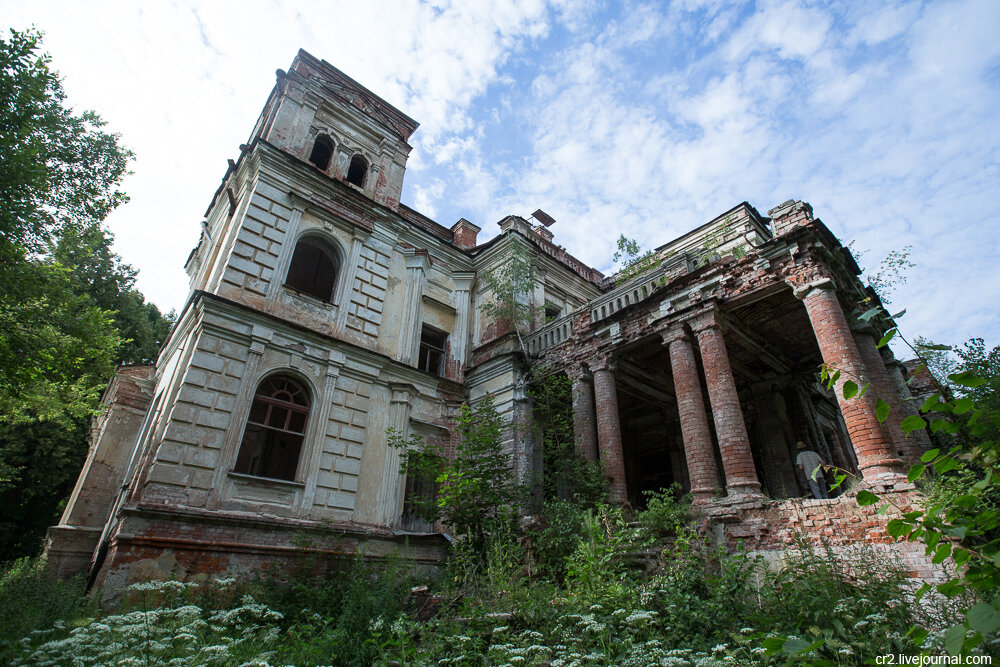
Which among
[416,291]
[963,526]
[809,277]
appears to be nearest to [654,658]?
[963,526]

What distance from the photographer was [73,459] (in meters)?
20.1

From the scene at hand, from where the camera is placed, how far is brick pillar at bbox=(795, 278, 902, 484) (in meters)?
7.40

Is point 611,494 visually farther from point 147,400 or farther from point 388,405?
point 147,400

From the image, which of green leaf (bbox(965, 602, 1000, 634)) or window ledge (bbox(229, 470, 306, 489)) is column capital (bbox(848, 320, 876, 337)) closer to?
green leaf (bbox(965, 602, 1000, 634))

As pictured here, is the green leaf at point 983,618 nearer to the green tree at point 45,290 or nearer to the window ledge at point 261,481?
the window ledge at point 261,481

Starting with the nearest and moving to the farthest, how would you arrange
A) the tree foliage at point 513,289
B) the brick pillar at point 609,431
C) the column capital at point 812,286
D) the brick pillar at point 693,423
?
the column capital at point 812,286
the brick pillar at point 693,423
the brick pillar at point 609,431
the tree foliage at point 513,289

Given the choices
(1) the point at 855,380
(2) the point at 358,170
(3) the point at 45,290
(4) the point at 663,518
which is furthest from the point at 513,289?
(3) the point at 45,290

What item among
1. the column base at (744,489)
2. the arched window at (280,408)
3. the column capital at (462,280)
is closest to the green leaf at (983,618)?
the column base at (744,489)

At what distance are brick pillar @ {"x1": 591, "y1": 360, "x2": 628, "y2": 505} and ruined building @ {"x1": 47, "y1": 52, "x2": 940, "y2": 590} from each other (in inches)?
1.9

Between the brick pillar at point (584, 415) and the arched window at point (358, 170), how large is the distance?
9.64 metres

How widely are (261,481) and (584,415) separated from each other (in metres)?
7.22

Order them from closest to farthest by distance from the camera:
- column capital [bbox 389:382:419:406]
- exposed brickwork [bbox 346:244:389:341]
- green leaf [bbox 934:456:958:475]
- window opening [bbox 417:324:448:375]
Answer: green leaf [bbox 934:456:958:475] → column capital [bbox 389:382:419:406] → exposed brickwork [bbox 346:244:389:341] → window opening [bbox 417:324:448:375]

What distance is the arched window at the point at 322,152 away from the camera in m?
15.6

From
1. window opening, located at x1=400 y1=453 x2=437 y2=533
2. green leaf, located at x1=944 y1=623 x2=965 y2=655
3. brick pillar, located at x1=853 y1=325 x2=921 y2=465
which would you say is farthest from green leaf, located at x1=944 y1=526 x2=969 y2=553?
window opening, located at x1=400 y1=453 x2=437 y2=533
